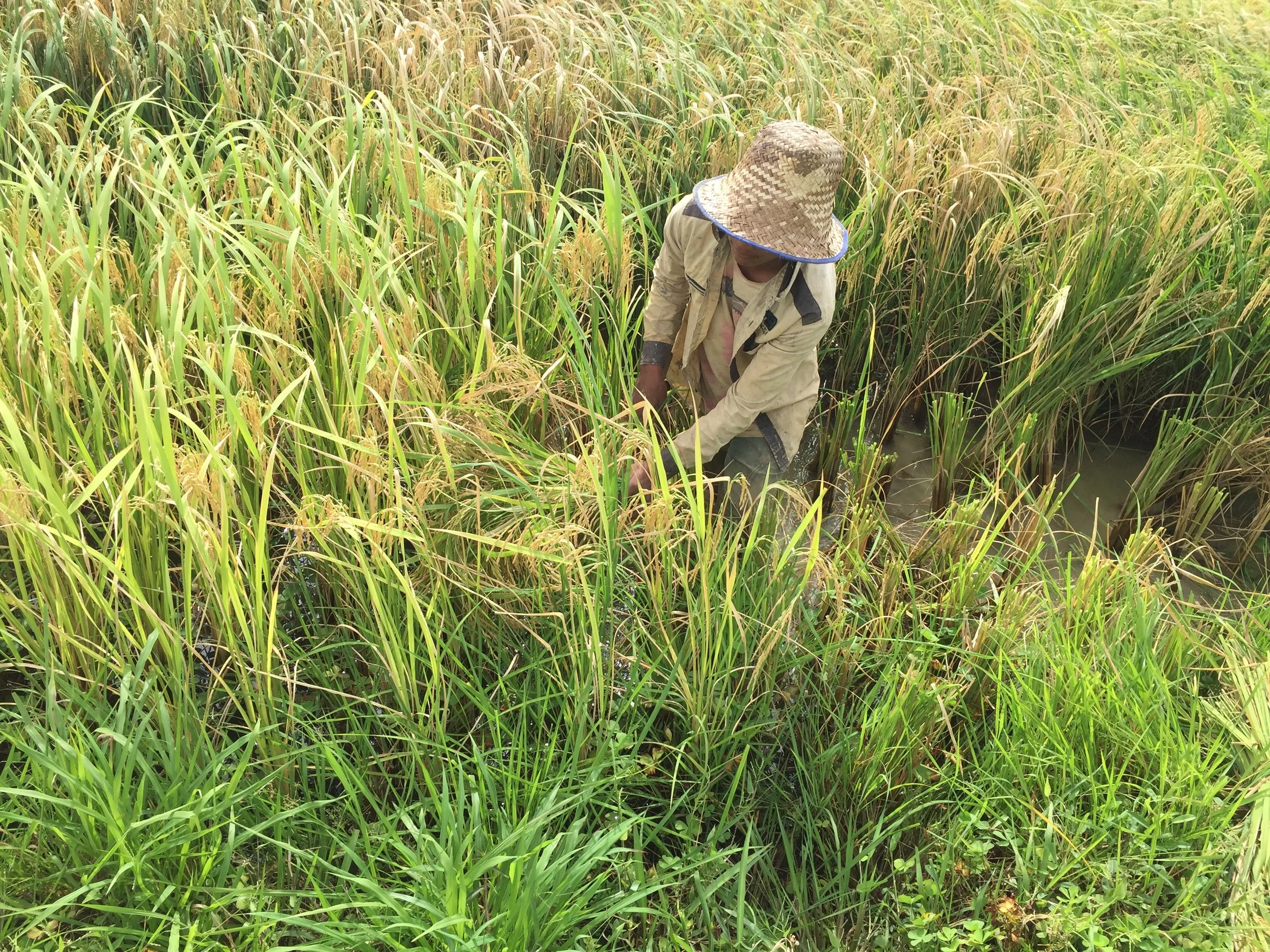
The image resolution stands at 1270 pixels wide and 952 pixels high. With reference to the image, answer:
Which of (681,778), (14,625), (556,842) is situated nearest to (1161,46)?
(681,778)

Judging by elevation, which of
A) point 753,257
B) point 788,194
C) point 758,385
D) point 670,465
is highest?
point 788,194

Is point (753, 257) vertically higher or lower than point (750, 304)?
higher

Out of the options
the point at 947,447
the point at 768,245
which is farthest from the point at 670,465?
the point at 947,447

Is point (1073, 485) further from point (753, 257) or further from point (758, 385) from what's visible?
point (753, 257)

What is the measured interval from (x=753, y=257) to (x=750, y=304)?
11 cm

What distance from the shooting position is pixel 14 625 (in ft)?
4.84

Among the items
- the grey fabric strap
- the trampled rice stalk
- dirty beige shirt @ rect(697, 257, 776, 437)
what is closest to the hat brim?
dirty beige shirt @ rect(697, 257, 776, 437)

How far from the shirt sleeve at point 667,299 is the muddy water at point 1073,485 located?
2.67 feet

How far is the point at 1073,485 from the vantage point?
2555 millimetres

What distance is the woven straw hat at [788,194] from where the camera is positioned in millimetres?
1694

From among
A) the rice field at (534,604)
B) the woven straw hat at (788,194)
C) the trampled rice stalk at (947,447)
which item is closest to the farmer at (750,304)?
the woven straw hat at (788,194)

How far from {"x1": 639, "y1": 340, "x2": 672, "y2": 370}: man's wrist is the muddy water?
2.61ft

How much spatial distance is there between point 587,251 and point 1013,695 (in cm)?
123

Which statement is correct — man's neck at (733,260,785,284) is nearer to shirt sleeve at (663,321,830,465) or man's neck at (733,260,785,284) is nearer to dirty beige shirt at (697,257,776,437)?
dirty beige shirt at (697,257,776,437)
